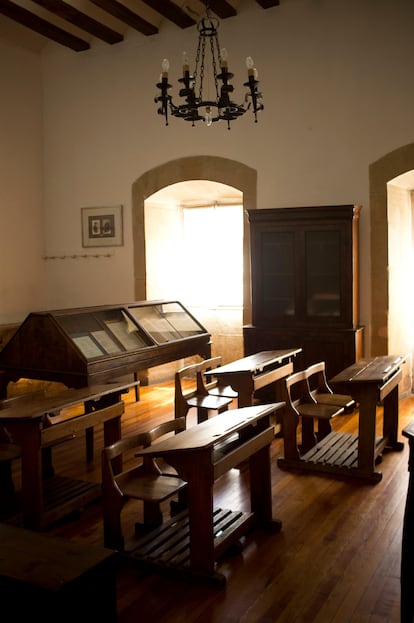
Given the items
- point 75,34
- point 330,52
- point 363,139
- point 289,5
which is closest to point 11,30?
point 75,34

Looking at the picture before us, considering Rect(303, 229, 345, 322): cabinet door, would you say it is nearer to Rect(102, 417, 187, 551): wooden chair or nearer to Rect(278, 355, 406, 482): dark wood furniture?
Rect(278, 355, 406, 482): dark wood furniture

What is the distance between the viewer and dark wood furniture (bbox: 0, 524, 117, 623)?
1.51 m

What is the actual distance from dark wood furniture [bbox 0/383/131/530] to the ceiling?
5.10m

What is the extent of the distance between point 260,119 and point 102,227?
2.86 m

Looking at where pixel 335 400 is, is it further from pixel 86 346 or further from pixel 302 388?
pixel 86 346

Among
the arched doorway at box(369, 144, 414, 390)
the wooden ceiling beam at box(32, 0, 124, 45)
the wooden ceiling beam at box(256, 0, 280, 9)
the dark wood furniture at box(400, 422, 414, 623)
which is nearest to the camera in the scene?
the dark wood furniture at box(400, 422, 414, 623)

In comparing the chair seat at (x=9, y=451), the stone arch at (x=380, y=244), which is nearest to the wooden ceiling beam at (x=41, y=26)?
the stone arch at (x=380, y=244)

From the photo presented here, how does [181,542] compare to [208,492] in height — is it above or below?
below

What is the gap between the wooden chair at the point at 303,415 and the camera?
5.34 m

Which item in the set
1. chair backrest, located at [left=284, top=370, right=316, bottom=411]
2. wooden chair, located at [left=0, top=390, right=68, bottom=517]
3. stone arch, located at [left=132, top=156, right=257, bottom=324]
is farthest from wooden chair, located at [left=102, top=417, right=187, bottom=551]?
stone arch, located at [left=132, top=156, right=257, bottom=324]

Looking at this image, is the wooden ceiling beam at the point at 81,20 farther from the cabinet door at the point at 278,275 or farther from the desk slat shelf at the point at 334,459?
the desk slat shelf at the point at 334,459

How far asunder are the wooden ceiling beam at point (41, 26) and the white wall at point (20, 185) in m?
0.78

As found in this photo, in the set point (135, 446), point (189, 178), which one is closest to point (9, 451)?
point (135, 446)

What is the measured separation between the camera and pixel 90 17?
849 cm
